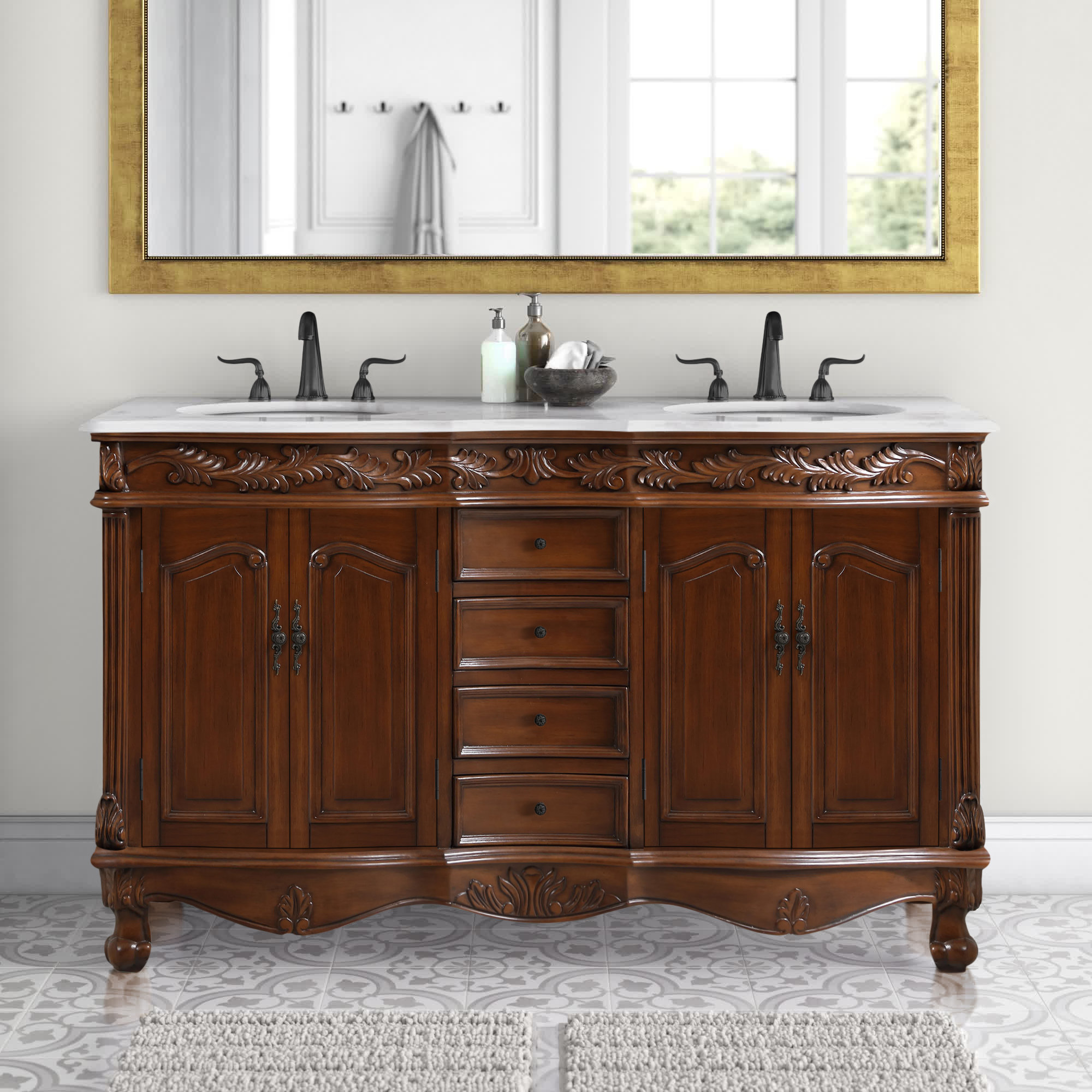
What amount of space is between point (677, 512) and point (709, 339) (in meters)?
0.60

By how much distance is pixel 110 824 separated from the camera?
2453mm

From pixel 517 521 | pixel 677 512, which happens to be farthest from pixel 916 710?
pixel 517 521

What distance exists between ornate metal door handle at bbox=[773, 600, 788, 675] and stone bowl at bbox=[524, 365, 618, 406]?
52 centimetres

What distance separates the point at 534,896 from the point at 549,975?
167mm

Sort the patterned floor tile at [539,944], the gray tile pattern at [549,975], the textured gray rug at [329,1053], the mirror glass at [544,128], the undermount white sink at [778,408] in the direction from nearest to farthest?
the textured gray rug at [329,1053] → the gray tile pattern at [549,975] → the patterned floor tile at [539,944] → the undermount white sink at [778,408] → the mirror glass at [544,128]

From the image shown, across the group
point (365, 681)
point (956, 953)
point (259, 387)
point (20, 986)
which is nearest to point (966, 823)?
point (956, 953)

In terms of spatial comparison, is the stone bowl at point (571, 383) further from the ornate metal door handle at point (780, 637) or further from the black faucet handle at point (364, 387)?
the ornate metal door handle at point (780, 637)

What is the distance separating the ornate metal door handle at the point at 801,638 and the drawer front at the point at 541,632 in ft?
1.00

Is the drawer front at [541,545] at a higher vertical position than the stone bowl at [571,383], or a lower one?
lower

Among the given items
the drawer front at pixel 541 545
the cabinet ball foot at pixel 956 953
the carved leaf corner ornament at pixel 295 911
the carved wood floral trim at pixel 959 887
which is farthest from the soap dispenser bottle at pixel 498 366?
the cabinet ball foot at pixel 956 953

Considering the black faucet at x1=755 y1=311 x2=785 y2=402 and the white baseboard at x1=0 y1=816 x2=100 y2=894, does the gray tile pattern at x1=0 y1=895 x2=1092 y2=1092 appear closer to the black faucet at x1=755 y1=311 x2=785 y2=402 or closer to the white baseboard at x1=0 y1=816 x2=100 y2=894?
the white baseboard at x1=0 y1=816 x2=100 y2=894

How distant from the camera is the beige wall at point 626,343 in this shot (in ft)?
9.27

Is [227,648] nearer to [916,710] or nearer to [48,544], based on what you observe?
[48,544]

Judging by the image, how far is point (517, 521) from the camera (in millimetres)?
2430
